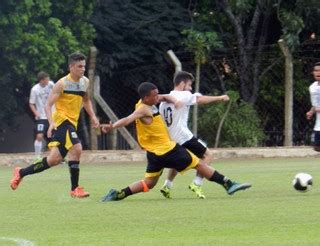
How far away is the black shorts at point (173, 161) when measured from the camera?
15.0 m

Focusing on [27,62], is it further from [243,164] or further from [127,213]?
[127,213]

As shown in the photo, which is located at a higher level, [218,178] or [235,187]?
[218,178]

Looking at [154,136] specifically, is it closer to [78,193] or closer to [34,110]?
[78,193]

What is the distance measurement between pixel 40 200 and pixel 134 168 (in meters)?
7.98

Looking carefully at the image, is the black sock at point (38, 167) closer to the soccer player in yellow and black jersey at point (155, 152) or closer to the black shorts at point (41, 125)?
the soccer player in yellow and black jersey at point (155, 152)

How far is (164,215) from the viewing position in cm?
1287

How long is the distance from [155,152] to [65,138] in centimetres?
148

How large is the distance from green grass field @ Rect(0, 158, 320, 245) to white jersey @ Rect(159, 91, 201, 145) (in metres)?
0.80

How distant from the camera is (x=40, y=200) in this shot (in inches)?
600

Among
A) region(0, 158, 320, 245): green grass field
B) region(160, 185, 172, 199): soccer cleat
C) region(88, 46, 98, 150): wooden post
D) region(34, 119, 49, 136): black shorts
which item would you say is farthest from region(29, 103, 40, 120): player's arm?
region(160, 185, 172, 199): soccer cleat

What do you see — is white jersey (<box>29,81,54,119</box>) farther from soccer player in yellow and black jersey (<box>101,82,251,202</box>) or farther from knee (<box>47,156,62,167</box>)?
soccer player in yellow and black jersey (<box>101,82,251,202</box>)

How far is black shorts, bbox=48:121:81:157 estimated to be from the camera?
A: 15.8 metres

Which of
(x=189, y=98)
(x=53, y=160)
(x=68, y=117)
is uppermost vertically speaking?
(x=189, y=98)

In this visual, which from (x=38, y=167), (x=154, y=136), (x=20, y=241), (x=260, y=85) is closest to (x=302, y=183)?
(x=154, y=136)
